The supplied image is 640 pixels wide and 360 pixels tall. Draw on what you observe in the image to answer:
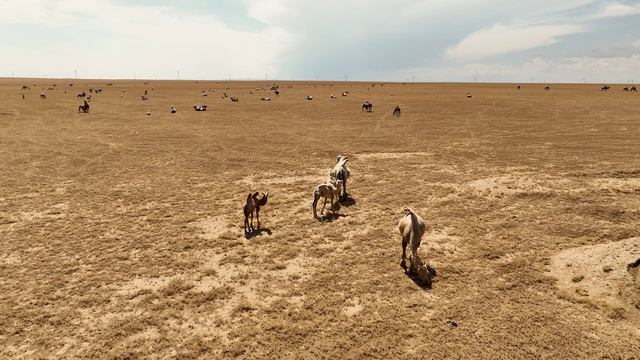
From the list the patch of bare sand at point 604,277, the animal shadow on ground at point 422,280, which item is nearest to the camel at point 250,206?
the animal shadow on ground at point 422,280

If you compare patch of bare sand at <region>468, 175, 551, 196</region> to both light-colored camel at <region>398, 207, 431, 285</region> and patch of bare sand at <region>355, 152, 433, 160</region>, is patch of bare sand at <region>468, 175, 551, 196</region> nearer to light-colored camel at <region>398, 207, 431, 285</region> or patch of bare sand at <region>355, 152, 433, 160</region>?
patch of bare sand at <region>355, 152, 433, 160</region>

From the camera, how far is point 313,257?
11.8m

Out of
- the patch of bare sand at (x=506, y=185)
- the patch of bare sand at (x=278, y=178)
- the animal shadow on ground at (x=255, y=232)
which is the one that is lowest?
the animal shadow on ground at (x=255, y=232)

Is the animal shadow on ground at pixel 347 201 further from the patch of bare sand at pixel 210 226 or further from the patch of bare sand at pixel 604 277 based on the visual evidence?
the patch of bare sand at pixel 604 277

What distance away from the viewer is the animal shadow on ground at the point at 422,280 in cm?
1013

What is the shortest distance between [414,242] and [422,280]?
0.92 meters

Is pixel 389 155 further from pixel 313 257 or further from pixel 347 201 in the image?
pixel 313 257

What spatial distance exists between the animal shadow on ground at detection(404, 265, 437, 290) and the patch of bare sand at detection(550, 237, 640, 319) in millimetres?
2832

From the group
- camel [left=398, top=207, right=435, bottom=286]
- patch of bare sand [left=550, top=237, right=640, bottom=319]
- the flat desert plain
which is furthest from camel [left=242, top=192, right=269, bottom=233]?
patch of bare sand [left=550, top=237, right=640, bottom=319]

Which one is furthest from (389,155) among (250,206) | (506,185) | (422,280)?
(422,280)

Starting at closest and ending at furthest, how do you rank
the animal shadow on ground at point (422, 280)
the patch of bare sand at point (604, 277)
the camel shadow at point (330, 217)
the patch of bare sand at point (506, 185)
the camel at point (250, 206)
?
the patch of bare sand at point (604, 277) → the animal shadow on ground at point (422, 280) → the camel at point (250, 206) → the camel shadow at point (330, 217) → the patch of bare sand at point (506, 185)

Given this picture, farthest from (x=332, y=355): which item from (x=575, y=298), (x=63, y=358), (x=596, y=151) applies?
(x=596, y=151)

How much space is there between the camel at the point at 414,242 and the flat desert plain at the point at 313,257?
31 cm

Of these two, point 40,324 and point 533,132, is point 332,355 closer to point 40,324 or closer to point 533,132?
point 40,324
